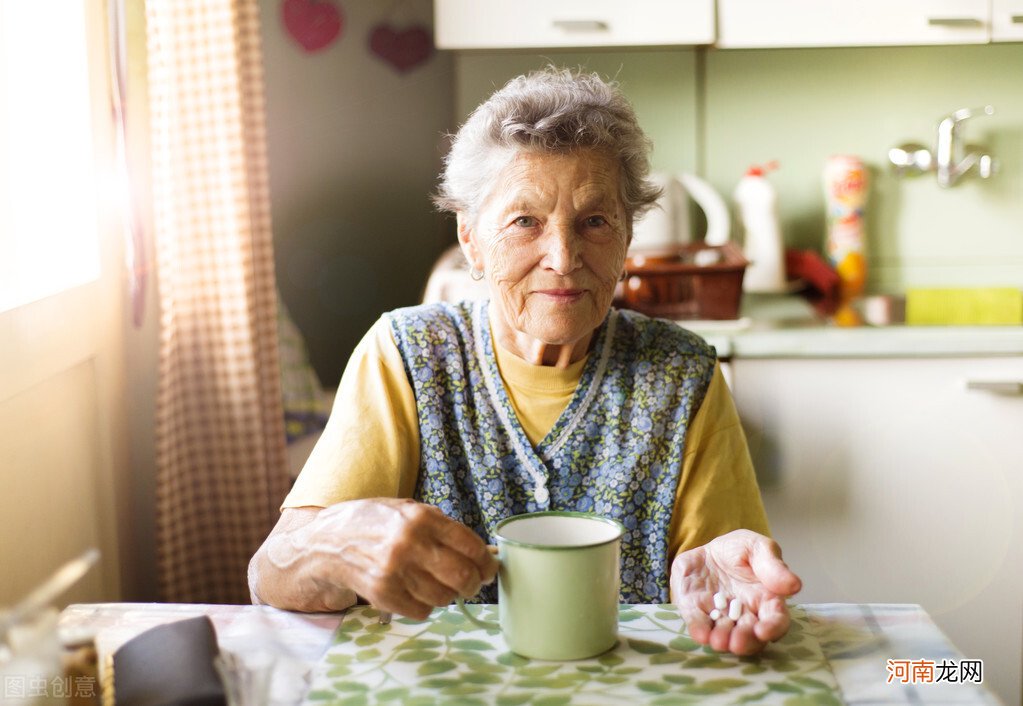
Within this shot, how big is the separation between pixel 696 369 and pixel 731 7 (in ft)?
3.73

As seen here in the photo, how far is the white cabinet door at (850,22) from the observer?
2232 millimetres

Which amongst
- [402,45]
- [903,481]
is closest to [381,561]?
[903,481]

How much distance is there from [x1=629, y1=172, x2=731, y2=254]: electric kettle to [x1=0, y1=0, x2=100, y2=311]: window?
115 cm

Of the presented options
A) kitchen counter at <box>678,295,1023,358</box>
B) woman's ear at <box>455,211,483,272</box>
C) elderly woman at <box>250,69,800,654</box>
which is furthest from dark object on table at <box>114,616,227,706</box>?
kitchen counter at <box>678,295,1023,358</box>

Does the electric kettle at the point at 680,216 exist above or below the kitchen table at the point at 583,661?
above

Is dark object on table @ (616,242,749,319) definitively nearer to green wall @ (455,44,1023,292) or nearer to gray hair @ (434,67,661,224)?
green wall @ (455,44,1023,292)

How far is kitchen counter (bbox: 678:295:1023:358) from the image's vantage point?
196 centimetres

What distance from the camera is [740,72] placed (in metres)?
2.59

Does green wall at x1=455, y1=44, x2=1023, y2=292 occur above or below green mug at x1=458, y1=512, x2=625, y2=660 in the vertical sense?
above

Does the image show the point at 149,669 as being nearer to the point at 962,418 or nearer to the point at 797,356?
the point at 797,356

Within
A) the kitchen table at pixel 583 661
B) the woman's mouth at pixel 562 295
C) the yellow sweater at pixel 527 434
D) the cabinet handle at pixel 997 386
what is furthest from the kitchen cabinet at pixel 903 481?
the kitchen table at pixel 583 661

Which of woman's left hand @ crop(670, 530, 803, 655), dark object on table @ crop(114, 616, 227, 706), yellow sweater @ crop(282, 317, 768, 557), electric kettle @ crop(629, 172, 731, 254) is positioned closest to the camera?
dark object on table @ crop(114, 616, 227, 706)

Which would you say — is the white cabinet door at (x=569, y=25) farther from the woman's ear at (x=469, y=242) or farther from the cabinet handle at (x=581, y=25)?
the woman's ear at (x=469, y=242)

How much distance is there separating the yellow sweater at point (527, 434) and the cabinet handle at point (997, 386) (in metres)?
0.80
